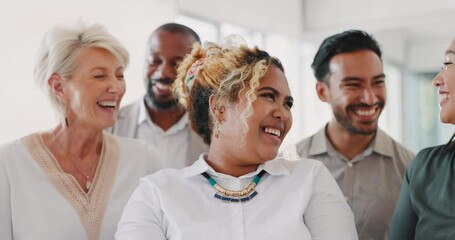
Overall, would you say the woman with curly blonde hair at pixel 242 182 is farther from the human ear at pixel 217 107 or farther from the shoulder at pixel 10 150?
the shoulder at pixel 10 150

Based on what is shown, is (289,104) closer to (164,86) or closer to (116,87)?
(116,87)

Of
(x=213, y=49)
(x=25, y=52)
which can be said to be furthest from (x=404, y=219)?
(x=25, y=52)

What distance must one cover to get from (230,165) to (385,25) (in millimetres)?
4944

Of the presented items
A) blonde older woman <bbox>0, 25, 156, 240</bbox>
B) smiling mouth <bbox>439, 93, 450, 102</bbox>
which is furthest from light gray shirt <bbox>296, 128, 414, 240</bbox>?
blonde older woman <bbox>0, 25, 156, 240</bbox>

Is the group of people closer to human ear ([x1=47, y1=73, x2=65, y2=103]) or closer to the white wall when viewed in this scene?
human ear ([x1=47, y1=73, x2=65, y2=103])

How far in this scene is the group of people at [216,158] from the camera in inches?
64.9

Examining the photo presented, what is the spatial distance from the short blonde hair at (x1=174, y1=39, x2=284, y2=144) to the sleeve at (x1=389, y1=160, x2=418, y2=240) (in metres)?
0.56

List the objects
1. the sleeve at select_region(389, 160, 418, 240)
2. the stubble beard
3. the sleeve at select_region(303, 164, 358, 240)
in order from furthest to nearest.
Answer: the stubble beard
the sleeve at select_region(389, 160, 418, 240)
the sleeve at select_region(303, 164, 358, 240)

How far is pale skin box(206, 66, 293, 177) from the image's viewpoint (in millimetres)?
1680

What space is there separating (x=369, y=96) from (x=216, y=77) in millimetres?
889

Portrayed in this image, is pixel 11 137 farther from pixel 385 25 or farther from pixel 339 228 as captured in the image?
pixel 385 25

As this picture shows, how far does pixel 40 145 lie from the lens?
2.09 m

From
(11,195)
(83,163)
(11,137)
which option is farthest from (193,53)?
(11,137)

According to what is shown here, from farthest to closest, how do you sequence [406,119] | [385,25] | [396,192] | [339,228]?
[406,119] → [385,25] → [396,192] → [339,228]
